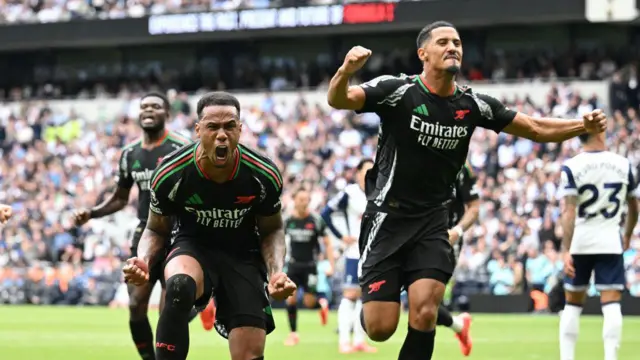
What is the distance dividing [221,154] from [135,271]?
38.1 inches

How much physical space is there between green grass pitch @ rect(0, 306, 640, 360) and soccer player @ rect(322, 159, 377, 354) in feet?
0.86

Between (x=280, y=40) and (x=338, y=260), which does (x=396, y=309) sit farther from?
(x=280, y=40)

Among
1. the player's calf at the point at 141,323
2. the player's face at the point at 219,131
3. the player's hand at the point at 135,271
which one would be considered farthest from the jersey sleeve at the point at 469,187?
the player's hand at the point at 135,271

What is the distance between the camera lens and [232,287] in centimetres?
822

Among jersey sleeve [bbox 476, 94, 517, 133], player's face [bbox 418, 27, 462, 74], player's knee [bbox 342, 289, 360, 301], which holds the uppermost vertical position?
player's face [bbox 418, 27, 462, 74]

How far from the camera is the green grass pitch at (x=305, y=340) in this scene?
14.4 meters

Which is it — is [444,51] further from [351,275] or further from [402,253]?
[351,275]

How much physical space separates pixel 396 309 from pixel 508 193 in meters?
18.2

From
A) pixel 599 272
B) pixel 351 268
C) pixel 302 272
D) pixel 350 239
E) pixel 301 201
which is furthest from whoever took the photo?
pixel 302 272

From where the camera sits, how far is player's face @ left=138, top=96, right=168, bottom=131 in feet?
38.1

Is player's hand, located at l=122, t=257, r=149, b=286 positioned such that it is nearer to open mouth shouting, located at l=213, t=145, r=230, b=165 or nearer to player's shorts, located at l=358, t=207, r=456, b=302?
open mouth shouting, located at l=213, t=145, r=230, b=165

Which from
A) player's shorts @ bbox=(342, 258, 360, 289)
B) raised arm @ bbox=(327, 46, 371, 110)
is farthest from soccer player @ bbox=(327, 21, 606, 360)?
player's shorts @ bbox=(342, 258, 360, 289)

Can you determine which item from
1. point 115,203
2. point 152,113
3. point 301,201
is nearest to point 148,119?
point 152,113

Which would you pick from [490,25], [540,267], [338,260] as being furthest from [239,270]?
[490,25]
